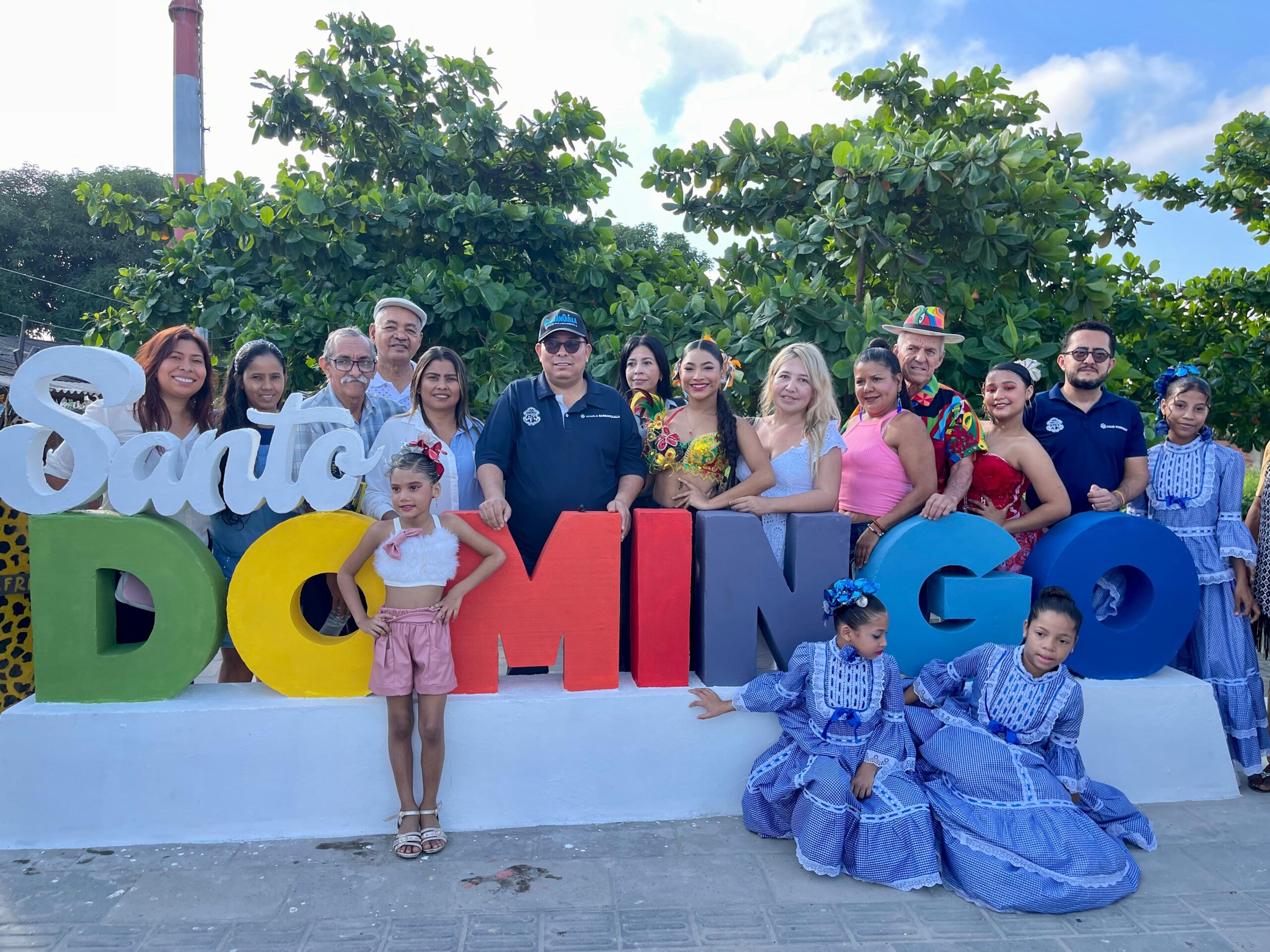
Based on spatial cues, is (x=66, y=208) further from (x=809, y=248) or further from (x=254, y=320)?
(x=809, y=248)

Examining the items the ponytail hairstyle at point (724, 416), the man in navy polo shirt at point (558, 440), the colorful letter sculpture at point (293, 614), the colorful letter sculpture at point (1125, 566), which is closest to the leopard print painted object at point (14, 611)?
the colorful letter sculpture at point (293, 614)

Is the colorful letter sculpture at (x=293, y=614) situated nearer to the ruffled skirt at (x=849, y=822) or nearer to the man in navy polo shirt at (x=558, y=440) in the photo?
the man in navy polo shirt at (x=558, y=440)

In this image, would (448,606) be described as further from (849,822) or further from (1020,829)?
(1020,829)

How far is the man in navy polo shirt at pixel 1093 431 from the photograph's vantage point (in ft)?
13.6

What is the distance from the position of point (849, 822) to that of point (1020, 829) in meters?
0.62

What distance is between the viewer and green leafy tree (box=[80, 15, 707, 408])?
672cm

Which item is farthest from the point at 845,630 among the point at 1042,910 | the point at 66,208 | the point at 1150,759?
the point at 66,208

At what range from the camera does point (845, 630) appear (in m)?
3.34

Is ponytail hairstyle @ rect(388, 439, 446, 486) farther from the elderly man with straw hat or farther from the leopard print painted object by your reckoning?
the elderly man with straw hat

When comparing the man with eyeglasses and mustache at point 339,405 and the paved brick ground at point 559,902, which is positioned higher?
the man with eyeglasses and mustache at point 339,405

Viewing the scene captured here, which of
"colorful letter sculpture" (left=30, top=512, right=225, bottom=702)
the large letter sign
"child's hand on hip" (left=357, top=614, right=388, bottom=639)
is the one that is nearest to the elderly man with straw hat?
"child's hand on hip" (left=357, top=614, right=388, bottom=639)

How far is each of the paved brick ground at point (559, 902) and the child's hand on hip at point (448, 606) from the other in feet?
3.01

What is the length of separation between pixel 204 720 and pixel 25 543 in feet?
4.71

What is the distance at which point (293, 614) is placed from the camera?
11.8ft
